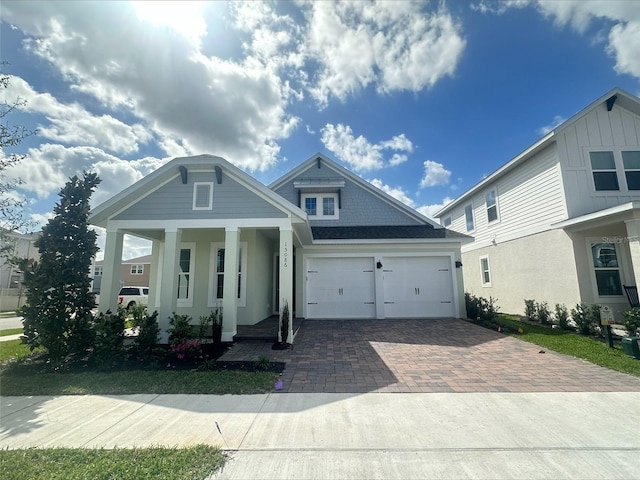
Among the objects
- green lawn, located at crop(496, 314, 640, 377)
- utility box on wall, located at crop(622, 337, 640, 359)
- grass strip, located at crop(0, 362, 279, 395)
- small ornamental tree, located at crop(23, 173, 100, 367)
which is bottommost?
grass strip, located at crop(0, 362, 279, 395)

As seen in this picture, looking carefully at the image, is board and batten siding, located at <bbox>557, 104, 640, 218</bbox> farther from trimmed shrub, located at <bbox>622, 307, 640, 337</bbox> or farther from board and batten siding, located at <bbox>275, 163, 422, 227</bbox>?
board and batten siding, located at <bbox>275, 163, 422, 227</bbox>

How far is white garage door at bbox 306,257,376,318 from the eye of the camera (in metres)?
11.4

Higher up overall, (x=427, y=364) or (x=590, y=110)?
(x=590, y=110)

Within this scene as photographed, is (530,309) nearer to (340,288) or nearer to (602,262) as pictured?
(602,262)

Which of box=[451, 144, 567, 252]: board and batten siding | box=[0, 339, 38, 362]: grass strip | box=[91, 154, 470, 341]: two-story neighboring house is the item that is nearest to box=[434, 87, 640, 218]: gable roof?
box=[451, 144, 567, 252]: board and batten siding

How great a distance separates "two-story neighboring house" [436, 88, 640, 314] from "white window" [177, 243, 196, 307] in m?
13.1

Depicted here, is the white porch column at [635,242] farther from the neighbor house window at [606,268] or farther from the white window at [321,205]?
→ the white window at [321,205]

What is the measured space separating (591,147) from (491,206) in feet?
14.8

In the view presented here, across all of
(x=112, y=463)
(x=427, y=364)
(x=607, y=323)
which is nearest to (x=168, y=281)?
(x=112, y=463)

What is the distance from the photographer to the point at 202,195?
795cm

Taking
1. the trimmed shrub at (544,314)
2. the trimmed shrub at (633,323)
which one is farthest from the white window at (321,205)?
the trimmed shrub at (633,323)

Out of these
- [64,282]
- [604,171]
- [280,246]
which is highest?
[604,171]

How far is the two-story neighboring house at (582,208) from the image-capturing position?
9430 millimetres

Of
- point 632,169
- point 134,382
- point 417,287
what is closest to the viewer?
point 134,382
